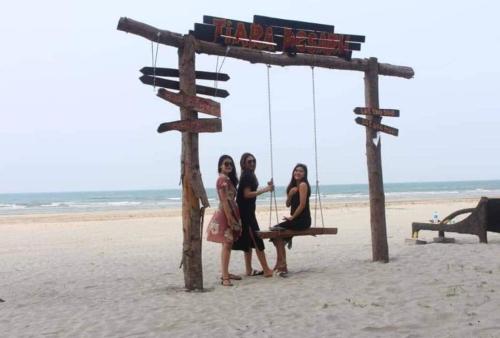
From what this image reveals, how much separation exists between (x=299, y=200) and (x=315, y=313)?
2631mm

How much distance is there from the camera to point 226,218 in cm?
782

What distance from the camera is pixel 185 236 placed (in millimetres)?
7312

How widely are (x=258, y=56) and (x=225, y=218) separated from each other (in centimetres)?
231

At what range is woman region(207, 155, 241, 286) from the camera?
7676 mm

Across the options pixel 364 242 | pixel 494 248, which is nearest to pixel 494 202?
pixel 494 248

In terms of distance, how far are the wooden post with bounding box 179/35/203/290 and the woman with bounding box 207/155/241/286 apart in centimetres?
47

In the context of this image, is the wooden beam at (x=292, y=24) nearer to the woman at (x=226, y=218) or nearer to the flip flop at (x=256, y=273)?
the woman at (x=226, y=218)

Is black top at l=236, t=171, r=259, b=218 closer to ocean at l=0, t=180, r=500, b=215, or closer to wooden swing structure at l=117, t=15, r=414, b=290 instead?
wooden swing structure at l=117, t=15, r=414, b=290

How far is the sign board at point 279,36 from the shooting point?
768 centimetres

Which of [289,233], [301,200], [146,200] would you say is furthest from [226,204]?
[146,200]

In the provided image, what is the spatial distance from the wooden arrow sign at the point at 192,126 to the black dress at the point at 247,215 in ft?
3.41

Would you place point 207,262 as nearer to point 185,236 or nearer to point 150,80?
point 185,236

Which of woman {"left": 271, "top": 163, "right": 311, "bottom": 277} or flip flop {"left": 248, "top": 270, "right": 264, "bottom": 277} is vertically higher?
woman {"left": 271, "top": 163, "right": 311, "bottom": 277}

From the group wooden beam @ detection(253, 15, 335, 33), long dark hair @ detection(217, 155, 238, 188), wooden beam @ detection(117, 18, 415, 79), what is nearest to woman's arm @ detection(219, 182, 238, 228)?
long dark hair @ detection(217, 155, 238, 188)
